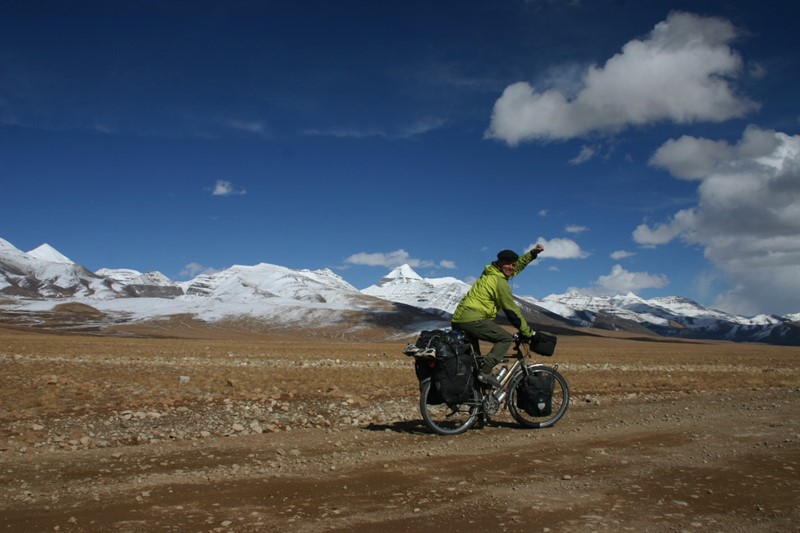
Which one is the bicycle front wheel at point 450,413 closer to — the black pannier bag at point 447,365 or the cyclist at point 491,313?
the black pannier bag at point 447,365

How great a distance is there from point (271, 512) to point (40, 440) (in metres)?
6.04

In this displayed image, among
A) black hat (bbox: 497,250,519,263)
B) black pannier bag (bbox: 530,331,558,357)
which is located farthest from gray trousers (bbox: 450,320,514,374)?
black hat (bbox: 497,250,519,263)

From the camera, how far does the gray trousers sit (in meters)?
9.88

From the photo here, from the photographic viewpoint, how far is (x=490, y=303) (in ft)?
33.1

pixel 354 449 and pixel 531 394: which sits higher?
pixel 531 394

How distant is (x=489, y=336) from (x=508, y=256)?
4.75ft

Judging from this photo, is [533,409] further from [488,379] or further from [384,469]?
[384,469]

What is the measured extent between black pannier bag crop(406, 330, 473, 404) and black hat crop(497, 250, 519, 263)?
1.55m

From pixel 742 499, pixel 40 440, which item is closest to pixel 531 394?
pixel 742 499

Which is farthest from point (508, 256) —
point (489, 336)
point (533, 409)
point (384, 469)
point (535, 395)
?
point (384, 469)

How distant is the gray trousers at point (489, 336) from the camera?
988 cm

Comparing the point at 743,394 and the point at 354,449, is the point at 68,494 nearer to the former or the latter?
the point at 354,449

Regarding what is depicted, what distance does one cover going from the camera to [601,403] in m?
14.2

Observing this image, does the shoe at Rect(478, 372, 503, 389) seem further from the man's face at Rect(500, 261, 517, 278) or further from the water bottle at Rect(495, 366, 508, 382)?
the man's face at Rect(500, 261, 517, 278)
